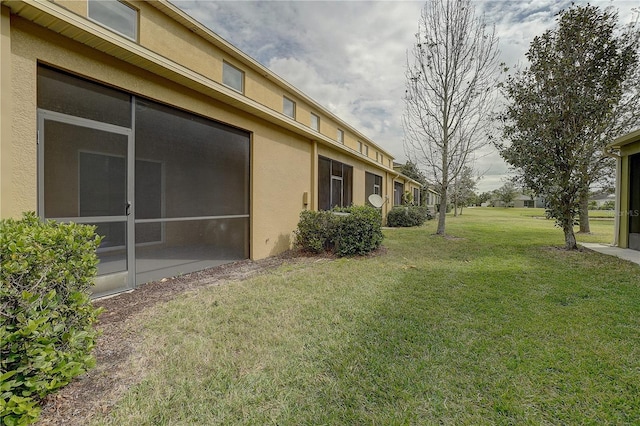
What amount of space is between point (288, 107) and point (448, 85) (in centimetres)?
696

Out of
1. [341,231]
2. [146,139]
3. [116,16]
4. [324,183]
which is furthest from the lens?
[324,183]

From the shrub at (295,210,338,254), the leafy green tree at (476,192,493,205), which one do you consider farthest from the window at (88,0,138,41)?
the leafy green tree at (476,192,493,205)

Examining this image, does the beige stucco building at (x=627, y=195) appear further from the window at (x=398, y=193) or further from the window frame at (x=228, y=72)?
the window at (x=398, y=193)

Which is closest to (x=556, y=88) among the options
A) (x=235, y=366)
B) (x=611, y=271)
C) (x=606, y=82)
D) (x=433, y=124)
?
(x=606, y=82)

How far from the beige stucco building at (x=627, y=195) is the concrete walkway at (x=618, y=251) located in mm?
364

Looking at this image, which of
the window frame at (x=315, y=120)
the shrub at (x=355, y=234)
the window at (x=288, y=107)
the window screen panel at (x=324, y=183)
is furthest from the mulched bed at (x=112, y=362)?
the window frame at (x=315, y=120)

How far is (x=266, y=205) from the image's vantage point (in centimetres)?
750

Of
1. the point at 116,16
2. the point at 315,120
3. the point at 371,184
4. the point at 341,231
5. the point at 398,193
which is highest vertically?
the point at 315,120

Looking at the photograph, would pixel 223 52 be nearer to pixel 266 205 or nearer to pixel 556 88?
pixel 266 205

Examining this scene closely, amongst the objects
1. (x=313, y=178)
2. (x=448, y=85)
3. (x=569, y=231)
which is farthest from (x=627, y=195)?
(x=313, y=178)

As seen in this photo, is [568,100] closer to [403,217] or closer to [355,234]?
[355,234]

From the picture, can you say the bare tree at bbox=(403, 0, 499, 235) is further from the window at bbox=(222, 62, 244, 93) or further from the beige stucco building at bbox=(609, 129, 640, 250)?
the window at bbox=(222, 62, 244, 93)

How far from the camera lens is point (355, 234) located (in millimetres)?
7613

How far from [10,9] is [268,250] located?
6047 mm
